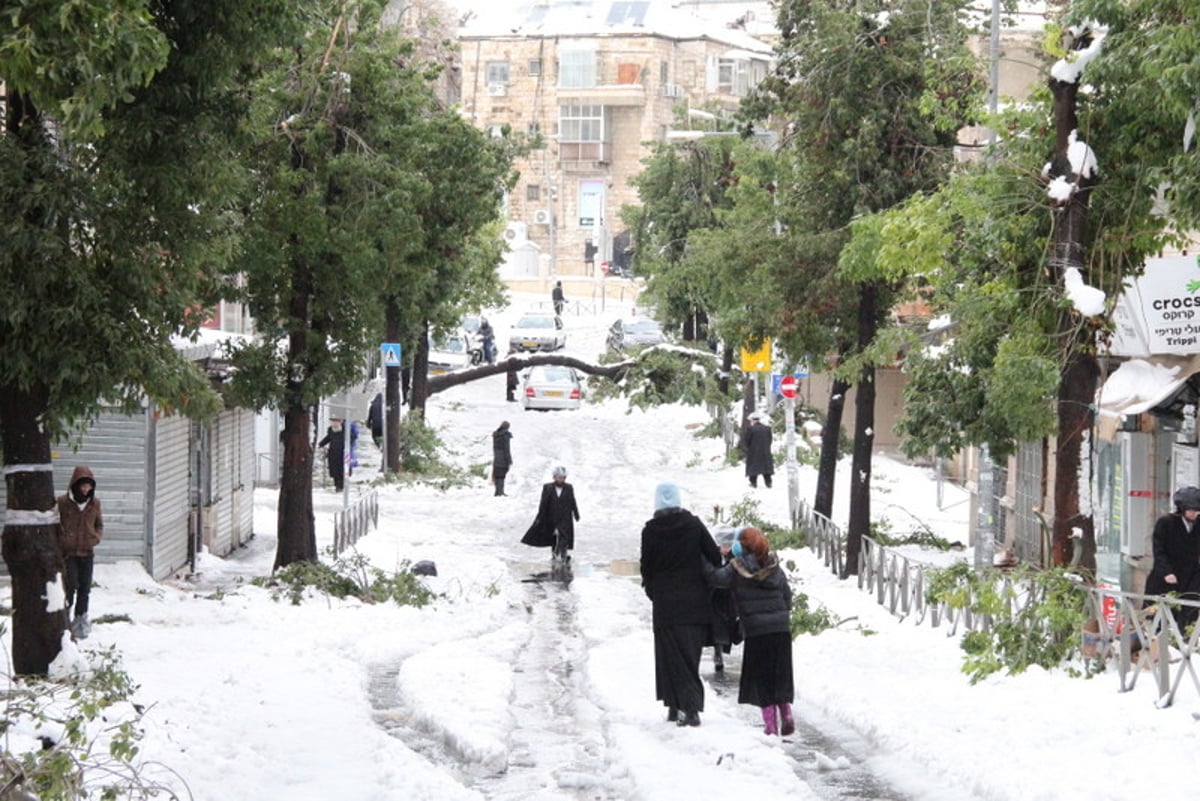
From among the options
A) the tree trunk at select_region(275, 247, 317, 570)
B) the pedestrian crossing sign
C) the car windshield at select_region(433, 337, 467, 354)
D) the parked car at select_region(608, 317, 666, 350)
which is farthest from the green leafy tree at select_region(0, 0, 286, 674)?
the parked car at select_region(608, 317, 666, 350)

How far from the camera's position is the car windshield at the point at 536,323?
6438 cm

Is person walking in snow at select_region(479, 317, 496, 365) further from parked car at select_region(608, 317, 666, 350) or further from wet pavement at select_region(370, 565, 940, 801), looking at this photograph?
wet pavement at select_region(370, 565, 940, 801)

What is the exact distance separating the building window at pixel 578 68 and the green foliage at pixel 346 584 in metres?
72.8

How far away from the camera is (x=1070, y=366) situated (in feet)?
49.8

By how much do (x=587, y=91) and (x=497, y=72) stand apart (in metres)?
5.60

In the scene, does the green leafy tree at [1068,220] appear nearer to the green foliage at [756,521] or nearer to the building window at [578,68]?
the green foliage at [756,521]

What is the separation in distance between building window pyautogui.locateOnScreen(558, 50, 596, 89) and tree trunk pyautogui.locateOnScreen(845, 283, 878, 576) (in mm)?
69232

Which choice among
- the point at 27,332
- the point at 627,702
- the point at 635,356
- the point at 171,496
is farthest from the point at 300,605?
the point at 635,356

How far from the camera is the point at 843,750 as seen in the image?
41.8 ft

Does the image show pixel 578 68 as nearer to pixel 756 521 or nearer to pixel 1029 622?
pixel 756 521

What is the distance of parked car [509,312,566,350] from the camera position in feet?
207

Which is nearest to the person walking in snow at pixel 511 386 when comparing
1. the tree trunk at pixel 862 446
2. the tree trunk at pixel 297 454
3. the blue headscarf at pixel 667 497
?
the tree trunk at pixel 862 446

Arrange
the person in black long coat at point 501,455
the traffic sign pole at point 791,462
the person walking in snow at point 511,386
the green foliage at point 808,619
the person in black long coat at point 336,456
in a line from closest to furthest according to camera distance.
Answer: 1. the green foliage at point 808,619
2. the traffic sign pole at point 791,462
3. the person in black long coat at point 501,455
4. the person in black long coat at point 336,456
5. the person walking in snow at point 511,386

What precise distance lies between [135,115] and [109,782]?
14.9 ft
